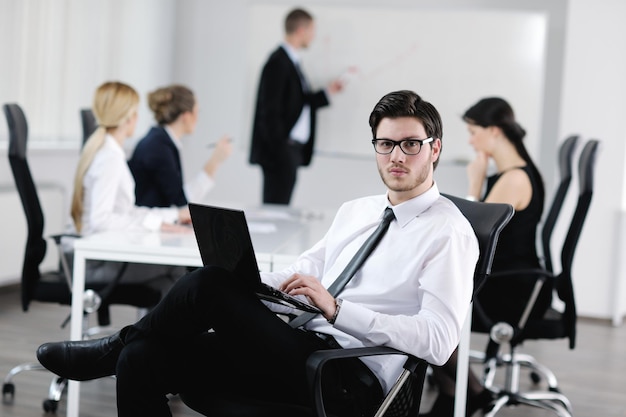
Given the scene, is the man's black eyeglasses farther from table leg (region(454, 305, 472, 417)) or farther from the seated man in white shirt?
table leg (region(454, 305, 472, 417))

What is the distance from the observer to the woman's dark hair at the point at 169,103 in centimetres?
435

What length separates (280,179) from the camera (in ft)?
19.5

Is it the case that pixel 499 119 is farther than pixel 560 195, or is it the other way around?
pixel 560 195

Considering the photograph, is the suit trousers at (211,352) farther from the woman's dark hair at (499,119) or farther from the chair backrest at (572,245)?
the woman's dark hair at (499,119)

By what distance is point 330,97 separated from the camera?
681 centimetres

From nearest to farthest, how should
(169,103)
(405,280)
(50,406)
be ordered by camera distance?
(405,280) → (50,406) → (169,103)

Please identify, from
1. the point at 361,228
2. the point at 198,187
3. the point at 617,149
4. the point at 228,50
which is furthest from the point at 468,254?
the point at 228,50

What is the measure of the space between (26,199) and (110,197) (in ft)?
1.05

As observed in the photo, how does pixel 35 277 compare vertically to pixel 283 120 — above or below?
below

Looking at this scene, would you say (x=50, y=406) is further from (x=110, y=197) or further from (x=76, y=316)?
(x=110, y=197)

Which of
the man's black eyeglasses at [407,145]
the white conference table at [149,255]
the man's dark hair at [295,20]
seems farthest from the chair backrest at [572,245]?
the man's dark hair at [295,20]

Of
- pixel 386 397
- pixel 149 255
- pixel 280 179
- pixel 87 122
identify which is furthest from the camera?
pixel 280 179

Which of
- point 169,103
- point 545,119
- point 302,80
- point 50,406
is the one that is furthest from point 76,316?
point 545,119

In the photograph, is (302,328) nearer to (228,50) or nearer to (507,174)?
(507,174)
